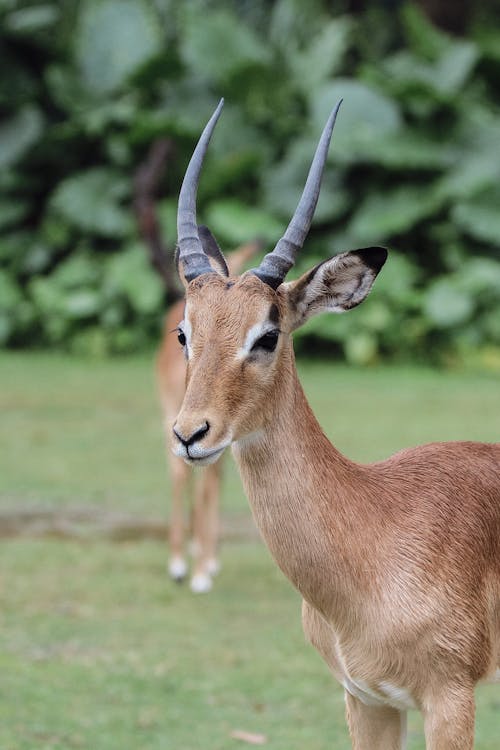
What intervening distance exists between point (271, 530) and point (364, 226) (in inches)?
445

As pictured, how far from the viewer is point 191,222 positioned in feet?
12.4

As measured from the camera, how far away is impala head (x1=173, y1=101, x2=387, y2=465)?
134 inches

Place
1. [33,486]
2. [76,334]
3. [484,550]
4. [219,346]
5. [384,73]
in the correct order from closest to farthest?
1. [219,346]
2. [484,550]
3. [33,486]
4. [76,334]
5. [384,73]

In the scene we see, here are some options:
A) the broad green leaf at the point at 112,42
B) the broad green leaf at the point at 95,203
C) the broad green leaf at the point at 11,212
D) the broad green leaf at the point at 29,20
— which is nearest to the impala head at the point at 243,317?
the broad green leaf at the point at 95,203

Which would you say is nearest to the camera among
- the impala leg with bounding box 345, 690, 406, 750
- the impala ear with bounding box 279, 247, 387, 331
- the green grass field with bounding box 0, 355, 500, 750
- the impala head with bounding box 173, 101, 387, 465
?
the impala head with bounding box 173, 101, 387, 465

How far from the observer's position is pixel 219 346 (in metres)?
3.53

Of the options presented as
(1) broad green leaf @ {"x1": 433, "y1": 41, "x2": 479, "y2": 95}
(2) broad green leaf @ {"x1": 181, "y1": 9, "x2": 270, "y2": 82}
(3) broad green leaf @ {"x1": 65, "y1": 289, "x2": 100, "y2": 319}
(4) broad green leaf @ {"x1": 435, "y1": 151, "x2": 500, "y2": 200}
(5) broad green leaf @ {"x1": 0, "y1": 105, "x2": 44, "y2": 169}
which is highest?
(2) broad green leaf @ {"x1": 181, "y1": 9, "x2": 270, "y2": 82}

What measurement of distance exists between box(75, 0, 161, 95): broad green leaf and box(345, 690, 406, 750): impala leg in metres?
13.9

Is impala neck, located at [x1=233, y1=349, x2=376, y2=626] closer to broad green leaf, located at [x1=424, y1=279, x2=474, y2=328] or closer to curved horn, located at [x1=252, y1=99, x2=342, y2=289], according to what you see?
curved horn, located at [x1=252, y1=99, x2=342, y2=289]

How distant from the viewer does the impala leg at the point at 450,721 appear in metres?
3.50

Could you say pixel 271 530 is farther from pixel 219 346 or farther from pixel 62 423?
pixel 62 423

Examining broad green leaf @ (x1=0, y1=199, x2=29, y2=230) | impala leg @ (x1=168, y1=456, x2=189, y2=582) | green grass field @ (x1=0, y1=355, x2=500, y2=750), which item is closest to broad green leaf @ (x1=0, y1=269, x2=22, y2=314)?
broad green leaf @ (x1=0, y1=199, x2=29, y2=230)

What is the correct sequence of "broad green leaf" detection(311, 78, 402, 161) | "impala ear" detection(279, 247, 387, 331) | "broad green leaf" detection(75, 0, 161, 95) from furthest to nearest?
"broad green leaf" detection(75, 0, 161, 95), "broad green leaf" detection(311, 78, 402, 161), "impala ear" detection(279, 247, 387, 331)

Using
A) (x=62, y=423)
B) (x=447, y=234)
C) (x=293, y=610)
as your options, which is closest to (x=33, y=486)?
(x=62, y=423)
